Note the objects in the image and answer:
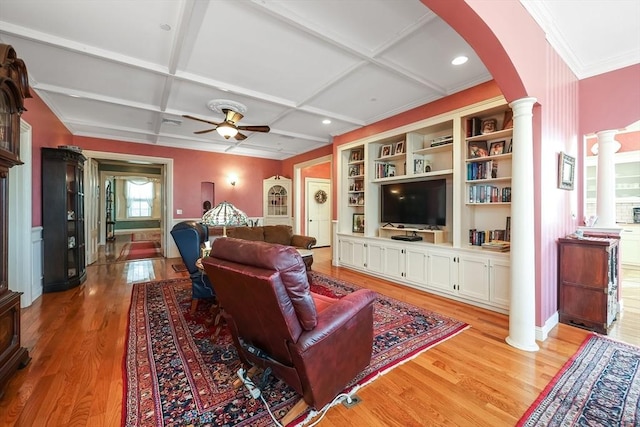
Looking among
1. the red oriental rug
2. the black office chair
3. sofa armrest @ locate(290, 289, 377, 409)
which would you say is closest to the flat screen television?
sofa armrest @ locate(290, 289, 377, 409)

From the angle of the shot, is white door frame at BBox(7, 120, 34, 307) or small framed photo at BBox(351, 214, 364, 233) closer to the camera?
white door frame at BBox(7, 120, 34, 307)

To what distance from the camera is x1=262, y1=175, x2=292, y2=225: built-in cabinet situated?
316 inches

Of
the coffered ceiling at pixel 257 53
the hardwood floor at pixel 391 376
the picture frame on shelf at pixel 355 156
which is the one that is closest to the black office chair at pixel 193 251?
the hardwood floor at pixel 391 376

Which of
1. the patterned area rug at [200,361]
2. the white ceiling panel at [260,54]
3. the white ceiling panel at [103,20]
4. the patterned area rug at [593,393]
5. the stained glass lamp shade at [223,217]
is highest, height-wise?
the white ceiling panel at [260,54]

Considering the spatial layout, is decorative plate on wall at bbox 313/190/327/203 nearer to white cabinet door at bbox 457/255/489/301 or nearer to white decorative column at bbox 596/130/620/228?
white cabinet door at bbox 457/255/489/301

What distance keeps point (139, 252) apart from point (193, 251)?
5.32 meters

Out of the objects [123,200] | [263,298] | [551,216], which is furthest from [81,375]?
[123,200]

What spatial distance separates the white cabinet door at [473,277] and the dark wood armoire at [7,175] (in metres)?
4.28

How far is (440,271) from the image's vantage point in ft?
12.2

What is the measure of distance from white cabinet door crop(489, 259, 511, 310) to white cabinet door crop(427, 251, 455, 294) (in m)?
0.48

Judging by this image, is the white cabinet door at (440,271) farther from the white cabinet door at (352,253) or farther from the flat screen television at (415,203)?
the white cabinet door at (352,253)

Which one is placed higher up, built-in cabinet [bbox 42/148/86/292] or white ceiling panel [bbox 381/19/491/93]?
white ceiling panel [bbox 381/19/491/93]

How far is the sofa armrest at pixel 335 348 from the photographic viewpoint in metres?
1.47

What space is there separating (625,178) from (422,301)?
5643mm
